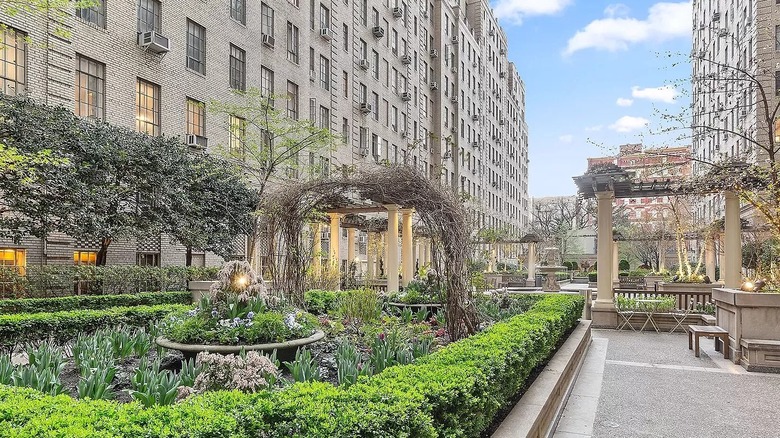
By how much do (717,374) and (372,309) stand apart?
A: 5.99 m

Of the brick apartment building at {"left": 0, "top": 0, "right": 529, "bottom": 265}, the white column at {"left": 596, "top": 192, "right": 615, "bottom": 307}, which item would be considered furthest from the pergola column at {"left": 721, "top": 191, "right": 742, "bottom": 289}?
the brick apartment building at {"left": 0, "top": 0, "right": 529, "bottom": 265}

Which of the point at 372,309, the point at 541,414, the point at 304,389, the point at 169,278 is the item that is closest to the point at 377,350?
the point at 541,414

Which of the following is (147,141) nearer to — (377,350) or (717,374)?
(377,350)

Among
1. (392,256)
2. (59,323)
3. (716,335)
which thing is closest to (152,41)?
(392,256)

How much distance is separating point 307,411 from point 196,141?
60.0ft

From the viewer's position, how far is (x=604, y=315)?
1461 centimetres

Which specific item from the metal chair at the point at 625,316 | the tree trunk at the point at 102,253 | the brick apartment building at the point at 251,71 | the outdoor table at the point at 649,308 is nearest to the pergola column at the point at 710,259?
the brick apartment building at the point at 251,71

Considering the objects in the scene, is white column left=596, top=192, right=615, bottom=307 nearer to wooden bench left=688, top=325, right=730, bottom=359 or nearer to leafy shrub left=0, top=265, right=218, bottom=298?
wooden bench left=688, top=325, right=730, bottom=359

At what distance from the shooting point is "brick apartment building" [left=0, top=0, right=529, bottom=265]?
1481cm

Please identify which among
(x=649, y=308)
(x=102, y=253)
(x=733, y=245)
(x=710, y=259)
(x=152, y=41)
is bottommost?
(x=649, y=308)

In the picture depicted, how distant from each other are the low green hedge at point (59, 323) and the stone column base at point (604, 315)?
436 inches

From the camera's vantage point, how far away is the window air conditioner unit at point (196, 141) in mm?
19375

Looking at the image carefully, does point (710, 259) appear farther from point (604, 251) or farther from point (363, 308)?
point (363, 308)

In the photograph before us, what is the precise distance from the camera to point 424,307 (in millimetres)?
11258
